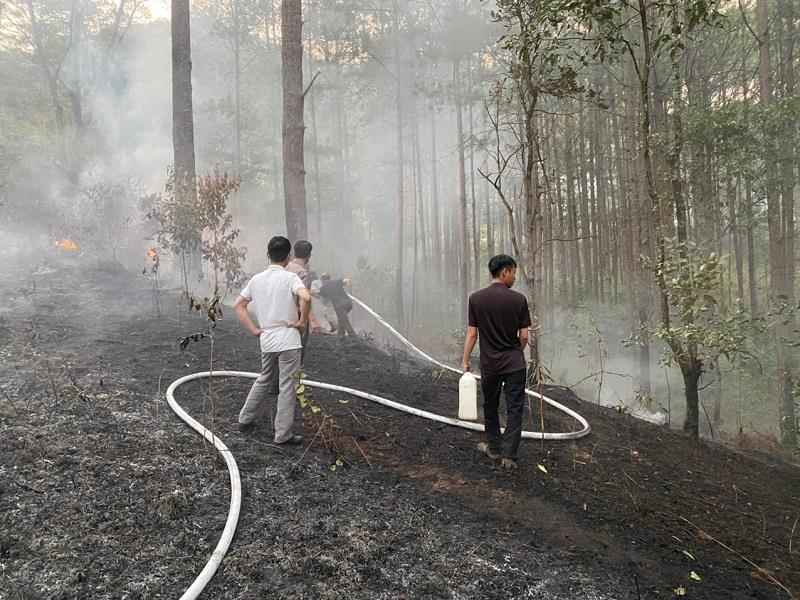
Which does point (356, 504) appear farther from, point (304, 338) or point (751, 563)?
point (751, 563)

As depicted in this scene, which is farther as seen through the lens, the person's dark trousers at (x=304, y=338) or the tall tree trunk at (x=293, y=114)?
the tall tree trunk at (x=293, y=114)

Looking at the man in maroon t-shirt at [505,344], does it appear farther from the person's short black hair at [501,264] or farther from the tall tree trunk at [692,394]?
the tall tree trunk at [692,394]

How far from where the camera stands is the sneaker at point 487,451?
423 centimetres

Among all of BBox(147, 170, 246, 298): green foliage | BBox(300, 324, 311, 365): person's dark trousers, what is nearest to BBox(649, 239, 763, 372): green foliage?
BBox(300, 324, 311, 365): person's dark trousers

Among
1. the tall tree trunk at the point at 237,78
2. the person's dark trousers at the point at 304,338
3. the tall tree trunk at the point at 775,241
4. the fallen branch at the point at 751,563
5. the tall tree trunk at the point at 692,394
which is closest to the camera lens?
the fallen branch at the point at 751,563

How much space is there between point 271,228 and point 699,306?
77.4ft

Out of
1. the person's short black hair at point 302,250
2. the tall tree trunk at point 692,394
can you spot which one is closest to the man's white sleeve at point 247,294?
the person's short black hair at point 302,250

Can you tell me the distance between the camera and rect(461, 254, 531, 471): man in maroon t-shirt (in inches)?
159

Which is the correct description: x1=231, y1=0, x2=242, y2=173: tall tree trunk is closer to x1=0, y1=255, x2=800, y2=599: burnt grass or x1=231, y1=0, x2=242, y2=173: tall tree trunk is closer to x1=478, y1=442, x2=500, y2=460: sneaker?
x1=0, y1=255, x2=800, y2=599: burnt grass

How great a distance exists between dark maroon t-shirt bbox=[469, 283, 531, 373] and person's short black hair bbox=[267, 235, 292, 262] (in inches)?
66.1

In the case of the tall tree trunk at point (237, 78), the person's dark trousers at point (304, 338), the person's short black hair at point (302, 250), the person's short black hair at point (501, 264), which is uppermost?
the tall tree trunk at point (237, 78)

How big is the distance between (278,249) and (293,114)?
535 centimetres

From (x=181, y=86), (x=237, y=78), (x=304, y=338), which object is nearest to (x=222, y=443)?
(x=304, y=338)

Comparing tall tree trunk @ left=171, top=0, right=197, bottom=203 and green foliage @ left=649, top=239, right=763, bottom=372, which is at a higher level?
tall tree trunk @ left=171, top=0, right=197, bottom=203
